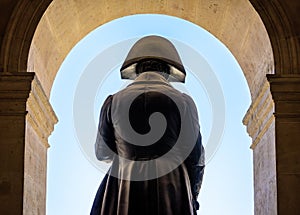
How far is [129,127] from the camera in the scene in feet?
31.2

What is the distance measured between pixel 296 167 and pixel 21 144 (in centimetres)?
259

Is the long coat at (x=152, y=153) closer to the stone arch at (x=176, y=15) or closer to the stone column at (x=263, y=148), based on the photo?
the stone arch at (x=176, y=15)

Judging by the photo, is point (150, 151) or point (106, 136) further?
point (106, 136)

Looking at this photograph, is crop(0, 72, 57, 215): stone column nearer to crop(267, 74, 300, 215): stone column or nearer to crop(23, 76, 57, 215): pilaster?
crop(23, 76, 57, 215): pilaster

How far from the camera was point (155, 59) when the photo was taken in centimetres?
978

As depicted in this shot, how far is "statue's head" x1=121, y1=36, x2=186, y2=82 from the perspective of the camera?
9.78 m

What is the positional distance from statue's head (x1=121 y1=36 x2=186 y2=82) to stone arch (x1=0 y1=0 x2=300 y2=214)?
Answer: 1.16 meters

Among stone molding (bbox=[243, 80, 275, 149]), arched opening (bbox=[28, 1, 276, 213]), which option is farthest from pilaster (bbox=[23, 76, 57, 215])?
stone molding (bbox=[243, 80, 275, 149])

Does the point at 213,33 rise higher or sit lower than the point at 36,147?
higher

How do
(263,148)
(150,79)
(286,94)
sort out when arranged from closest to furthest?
(150,79)
(286,94)
(263,148)

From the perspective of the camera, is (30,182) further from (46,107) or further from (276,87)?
(276,87)

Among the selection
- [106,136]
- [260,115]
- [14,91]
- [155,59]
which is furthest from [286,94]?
[14,91]

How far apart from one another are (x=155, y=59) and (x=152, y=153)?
2.82 ft

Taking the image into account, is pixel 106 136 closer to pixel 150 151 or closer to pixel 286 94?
pixel 150 151
